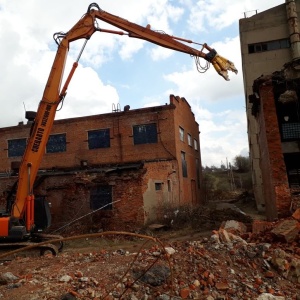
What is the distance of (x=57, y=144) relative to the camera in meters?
24.5

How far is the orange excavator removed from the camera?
1088 centimetres

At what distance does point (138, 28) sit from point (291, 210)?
8412 millimetres

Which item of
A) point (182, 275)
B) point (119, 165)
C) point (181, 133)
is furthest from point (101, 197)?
point (182, 275)

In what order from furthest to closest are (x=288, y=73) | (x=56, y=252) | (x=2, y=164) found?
1. (x=2, y=164)
2. (x=288, y=73)
3. (x=56, y=252)

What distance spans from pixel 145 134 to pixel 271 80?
11258mm

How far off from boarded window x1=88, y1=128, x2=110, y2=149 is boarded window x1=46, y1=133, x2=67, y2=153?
213 cm

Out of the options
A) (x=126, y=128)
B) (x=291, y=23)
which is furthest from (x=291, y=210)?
(x=291, y=23)

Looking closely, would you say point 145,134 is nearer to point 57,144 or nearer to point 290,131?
point 57,144

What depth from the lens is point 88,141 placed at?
23547 millimetres

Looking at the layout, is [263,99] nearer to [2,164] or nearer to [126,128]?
[126,128]

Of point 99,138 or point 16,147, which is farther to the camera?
point 16,147

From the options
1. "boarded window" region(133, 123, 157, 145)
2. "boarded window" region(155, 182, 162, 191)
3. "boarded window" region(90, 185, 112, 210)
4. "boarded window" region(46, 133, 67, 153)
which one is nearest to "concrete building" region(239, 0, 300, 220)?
"boarded window" region(155, 182, 162, 191)

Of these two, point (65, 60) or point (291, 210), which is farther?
point (65, 60)

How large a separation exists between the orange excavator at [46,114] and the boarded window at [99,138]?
447 inches
